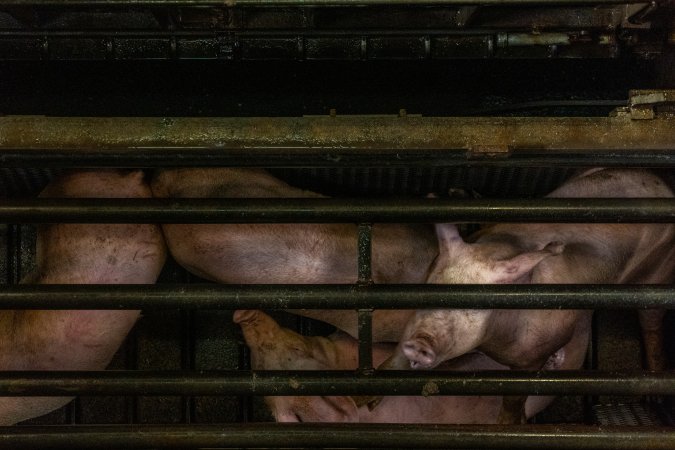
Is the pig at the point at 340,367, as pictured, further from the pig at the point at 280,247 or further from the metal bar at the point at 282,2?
the metal bar at the point at 282,2

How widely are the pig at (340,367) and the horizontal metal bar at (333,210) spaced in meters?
0.51

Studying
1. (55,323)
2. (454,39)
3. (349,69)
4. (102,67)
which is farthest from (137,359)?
(454,39)

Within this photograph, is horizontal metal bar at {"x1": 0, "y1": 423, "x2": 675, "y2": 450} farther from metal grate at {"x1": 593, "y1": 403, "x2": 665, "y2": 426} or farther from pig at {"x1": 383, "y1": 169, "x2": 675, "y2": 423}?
metal grate at {"x1": 593, "y1": 403, "x2": 665, "y2": 426}

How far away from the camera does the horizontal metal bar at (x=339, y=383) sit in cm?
143

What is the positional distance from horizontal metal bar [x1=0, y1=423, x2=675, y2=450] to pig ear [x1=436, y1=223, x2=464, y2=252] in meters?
0.46

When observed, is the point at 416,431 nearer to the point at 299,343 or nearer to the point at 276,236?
the point at 299,343

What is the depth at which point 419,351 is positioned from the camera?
152cm

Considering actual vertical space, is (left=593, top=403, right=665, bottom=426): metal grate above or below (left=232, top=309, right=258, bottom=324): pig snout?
below

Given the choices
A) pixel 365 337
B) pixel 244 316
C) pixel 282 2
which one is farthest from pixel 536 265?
pixel 282 2

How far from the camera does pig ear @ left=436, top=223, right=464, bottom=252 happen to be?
166cm

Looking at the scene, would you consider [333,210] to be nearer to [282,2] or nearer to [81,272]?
[282,2]

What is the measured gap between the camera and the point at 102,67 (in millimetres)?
1984

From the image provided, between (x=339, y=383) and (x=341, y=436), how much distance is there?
0.13m

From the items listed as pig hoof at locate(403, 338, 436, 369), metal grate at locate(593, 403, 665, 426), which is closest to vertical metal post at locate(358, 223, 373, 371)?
pig hoof at locate(403, 338, 436, 369)
